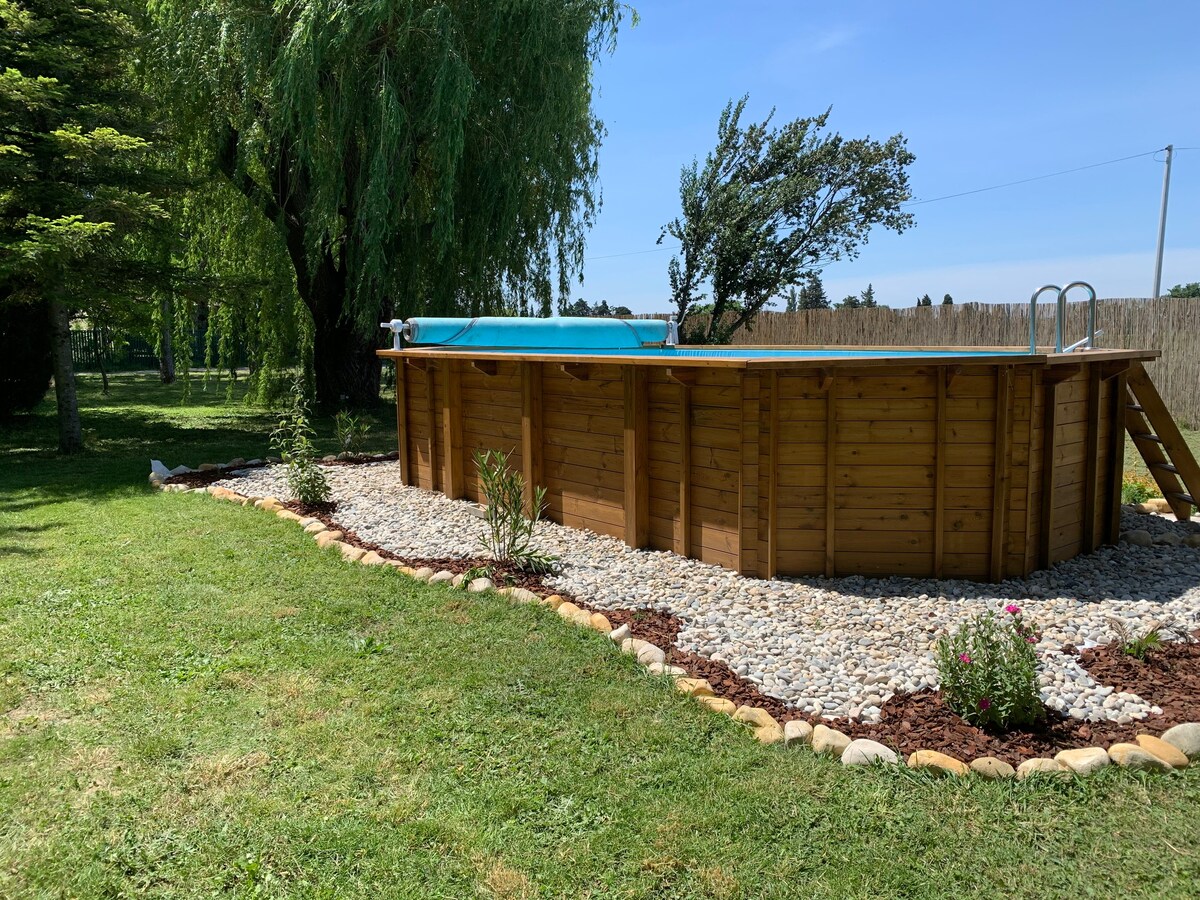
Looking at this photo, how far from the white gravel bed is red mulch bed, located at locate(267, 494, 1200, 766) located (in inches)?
2.9

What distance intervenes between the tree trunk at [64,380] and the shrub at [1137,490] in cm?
1162

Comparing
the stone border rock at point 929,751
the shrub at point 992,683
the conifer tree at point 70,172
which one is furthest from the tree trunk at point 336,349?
the shrub at point 992,683

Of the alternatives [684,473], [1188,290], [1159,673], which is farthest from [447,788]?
[1188,290]

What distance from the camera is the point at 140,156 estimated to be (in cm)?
1156

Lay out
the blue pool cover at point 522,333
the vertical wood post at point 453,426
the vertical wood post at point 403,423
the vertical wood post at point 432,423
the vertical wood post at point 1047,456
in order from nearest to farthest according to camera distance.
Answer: the vertical wood post at point 1047,456
the vertical wood post at point 453,426
the vertical wood post at point 432,423
the blue pool cover at point 522,333
the vertical wood post at point 403,423

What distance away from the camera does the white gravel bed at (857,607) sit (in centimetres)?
Result: 365

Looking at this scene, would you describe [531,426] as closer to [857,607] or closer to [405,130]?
[857,607]

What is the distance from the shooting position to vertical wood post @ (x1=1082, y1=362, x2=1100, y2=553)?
19.1 ft

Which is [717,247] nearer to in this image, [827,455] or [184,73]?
[184,73]

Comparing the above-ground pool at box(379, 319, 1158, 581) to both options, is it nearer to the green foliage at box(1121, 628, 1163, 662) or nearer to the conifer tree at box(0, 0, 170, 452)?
the green foliage at box(1121, 628, 1163, 662)

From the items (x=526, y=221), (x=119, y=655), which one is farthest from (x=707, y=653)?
(x=526, y=221)

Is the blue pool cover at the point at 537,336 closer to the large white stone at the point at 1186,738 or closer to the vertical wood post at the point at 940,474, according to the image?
the vertical wood post at the point at 940,474

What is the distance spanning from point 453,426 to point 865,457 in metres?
3.87

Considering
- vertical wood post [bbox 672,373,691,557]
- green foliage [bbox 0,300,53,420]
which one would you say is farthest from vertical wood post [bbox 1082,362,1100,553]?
green foliage [bbox 0,300,53,420]
